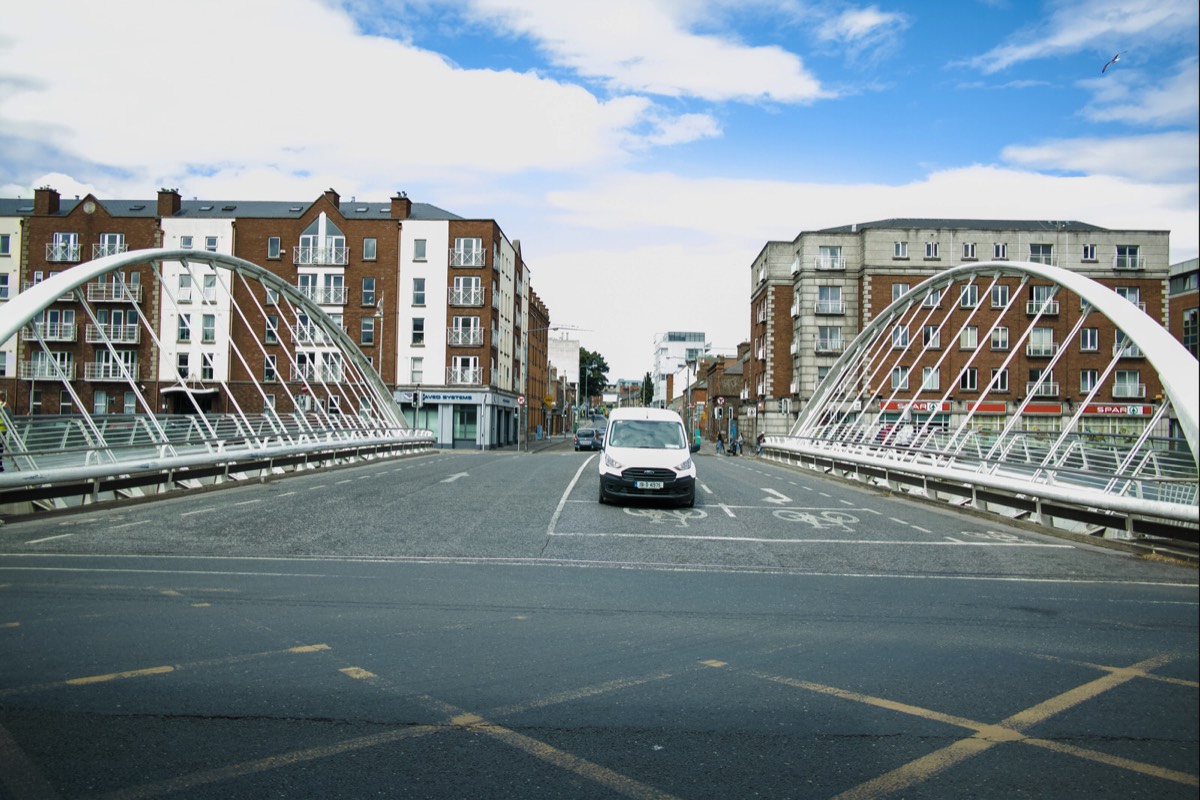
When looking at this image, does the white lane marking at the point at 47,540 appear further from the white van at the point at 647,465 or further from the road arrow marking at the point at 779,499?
the road arrow marking at the point at 779,499

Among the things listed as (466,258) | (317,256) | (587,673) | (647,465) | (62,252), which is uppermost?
(466,258)

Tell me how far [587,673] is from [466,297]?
58.7 m

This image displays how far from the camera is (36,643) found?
6.15 meters

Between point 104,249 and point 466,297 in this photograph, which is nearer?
point 104,249

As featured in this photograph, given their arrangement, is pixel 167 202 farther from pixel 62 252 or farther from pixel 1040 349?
pixel 1040 349

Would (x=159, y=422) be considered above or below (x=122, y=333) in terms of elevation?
below

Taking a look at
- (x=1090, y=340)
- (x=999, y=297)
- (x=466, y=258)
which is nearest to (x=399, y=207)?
(x=466, y=258)

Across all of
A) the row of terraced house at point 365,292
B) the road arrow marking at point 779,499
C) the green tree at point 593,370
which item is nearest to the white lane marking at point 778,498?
the road arrow marking at point 779,499

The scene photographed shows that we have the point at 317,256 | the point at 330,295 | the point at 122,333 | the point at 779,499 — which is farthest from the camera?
the point at 330,295

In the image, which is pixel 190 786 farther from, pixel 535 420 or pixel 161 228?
pixel 535 420

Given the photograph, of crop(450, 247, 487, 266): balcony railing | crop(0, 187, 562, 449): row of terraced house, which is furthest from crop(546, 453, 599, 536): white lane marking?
crop(450, 247, 487, 266): balcony railing

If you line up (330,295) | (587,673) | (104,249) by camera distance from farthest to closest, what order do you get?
(330,295), (104,249), (587,673)

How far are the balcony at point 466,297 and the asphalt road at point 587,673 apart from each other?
170 ft

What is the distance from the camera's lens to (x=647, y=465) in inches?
681
